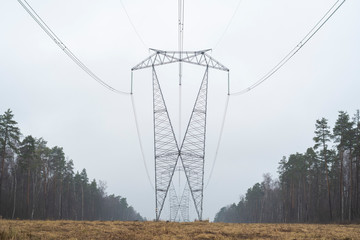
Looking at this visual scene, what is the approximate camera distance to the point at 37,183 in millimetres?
74625

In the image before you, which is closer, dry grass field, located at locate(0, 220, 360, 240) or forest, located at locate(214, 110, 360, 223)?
dry grass field, located at locate(0, 220, 360, 240)

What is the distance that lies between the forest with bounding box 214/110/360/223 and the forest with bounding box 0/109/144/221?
151 feet

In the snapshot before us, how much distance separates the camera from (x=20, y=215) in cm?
5950

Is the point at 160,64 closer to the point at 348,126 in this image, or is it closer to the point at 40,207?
the point at 348,126

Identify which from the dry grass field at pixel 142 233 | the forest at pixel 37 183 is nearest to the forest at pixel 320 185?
the dry grass field at pixel 142 233

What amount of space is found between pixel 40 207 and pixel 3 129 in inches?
1230

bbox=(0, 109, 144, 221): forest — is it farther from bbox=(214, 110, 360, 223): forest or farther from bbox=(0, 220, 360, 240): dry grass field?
bbox=(214, 110, 360, 223): forest

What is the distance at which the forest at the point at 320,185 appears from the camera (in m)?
49.9

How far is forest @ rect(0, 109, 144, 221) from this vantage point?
51.7 m

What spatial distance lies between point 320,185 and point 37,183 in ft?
213

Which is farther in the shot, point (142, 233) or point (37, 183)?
point (37, 183)

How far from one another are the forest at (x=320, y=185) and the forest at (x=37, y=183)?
46.1 metres

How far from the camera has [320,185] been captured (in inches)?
3088

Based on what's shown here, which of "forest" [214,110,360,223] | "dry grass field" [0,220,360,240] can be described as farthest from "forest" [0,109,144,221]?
"forest" [214,110,360,223]
